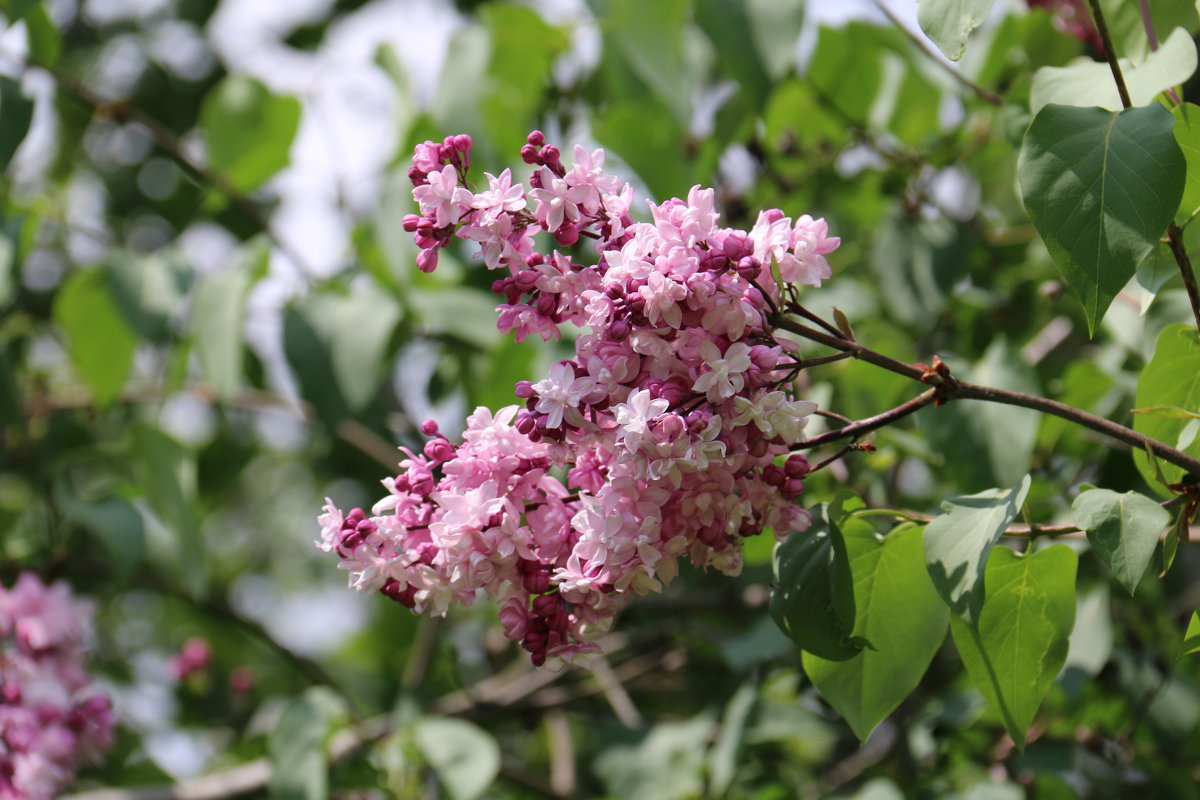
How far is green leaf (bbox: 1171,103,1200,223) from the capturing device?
1.02 m

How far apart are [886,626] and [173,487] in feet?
4.86

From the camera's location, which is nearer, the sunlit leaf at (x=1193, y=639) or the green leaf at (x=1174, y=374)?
the sunlit leaf at (x=1193, y=639)

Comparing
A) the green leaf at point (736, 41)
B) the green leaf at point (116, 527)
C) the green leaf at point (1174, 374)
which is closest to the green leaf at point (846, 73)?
the green leaf at point (736, 41)

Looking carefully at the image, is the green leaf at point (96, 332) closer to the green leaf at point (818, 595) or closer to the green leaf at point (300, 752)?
the green leaf at point (300, 752)

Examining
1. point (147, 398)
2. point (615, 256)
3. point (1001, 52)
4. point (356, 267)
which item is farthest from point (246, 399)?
point (615, 256)

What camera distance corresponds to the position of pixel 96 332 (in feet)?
7.50

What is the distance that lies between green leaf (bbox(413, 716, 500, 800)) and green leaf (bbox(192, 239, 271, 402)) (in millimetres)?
710

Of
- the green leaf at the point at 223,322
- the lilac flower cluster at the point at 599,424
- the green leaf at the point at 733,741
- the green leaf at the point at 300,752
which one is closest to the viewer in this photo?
the lilac flower cluster at the point at 599,424

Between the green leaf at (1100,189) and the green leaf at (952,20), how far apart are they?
92 millimetres

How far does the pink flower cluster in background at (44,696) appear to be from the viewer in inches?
A: 76.1

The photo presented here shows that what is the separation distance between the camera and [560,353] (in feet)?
6.17

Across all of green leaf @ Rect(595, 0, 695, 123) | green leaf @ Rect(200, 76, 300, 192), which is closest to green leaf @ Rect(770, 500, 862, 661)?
green leaf @ Rect(595, 0, 695, 123)

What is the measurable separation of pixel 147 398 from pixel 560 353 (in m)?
1.67

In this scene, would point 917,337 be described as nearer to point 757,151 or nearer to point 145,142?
point 757,151
